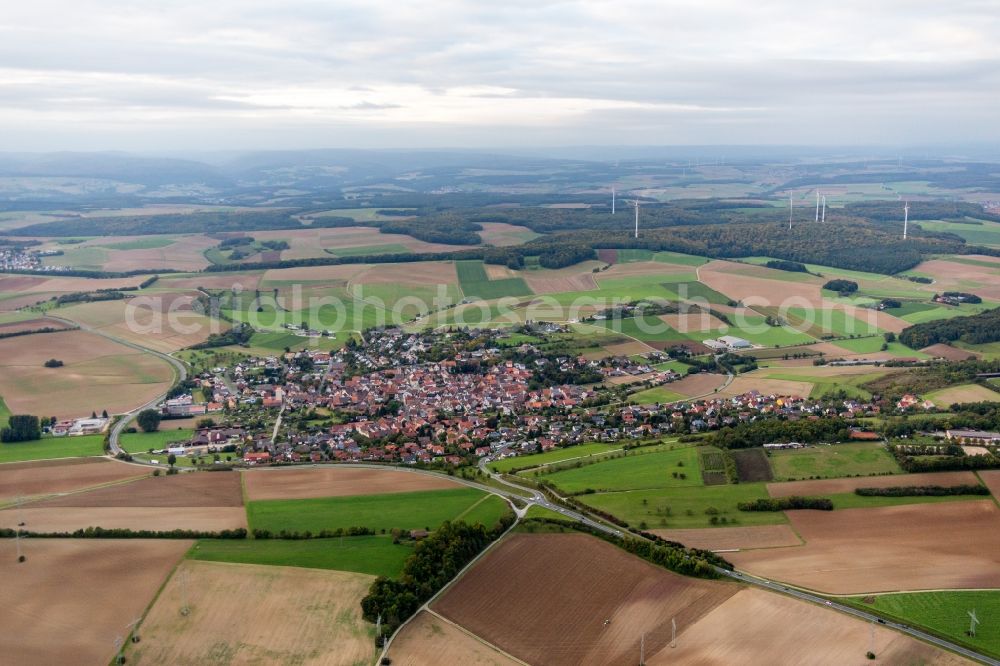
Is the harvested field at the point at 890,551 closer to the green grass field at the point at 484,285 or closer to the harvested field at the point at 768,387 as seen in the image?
the harvested field at the point at 768,387

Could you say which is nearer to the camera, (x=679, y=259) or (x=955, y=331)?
(x=955, y=331)

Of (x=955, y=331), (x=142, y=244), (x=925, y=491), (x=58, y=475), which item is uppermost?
(x=142, y=244)

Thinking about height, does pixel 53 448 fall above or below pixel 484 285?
below

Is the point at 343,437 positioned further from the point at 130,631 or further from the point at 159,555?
the point at 130,631

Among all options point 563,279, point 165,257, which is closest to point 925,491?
point 563,279

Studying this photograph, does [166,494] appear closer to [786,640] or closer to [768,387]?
[786,640]

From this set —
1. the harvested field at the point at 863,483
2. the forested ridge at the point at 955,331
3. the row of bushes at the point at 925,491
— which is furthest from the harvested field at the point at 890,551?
the forested ridge at the point at 955,331

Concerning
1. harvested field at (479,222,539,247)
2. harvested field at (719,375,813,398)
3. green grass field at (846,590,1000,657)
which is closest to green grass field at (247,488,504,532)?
green grass field at (846,590,1000,657)

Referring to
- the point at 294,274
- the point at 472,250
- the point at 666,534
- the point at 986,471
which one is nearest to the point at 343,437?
the point at 666,534
